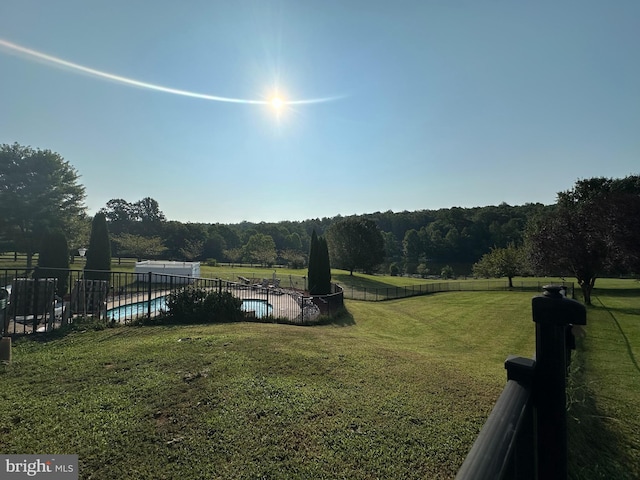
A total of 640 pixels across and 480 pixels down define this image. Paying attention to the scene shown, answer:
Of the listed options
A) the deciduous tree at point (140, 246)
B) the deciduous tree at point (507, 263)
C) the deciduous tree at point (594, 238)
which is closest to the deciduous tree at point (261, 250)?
the deciduous tree at point (140, 246)

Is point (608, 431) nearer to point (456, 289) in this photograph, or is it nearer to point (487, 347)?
point (487, 347)

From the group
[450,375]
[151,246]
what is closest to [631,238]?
[450,375]

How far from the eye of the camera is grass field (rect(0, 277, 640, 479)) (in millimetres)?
2869

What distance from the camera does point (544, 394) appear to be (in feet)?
4.83

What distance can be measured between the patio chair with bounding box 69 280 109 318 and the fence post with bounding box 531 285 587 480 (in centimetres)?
962

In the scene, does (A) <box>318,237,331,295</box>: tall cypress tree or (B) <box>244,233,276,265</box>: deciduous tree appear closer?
(A) <box>318,237,331,295</box>: tall cypress tree

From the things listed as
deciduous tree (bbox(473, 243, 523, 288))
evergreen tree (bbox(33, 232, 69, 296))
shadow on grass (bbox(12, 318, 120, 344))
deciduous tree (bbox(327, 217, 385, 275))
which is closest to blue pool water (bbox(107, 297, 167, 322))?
shadow on grass (bbox(12, 318, 120, 344))

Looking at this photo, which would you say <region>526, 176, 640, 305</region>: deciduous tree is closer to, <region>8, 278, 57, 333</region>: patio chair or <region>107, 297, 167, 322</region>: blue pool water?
<region>107, 297, 167, 322</region>: blue pool water

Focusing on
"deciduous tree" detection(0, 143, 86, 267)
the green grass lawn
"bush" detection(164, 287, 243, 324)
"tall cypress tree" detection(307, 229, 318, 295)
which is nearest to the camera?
the green grass lawn

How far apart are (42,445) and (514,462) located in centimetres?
384

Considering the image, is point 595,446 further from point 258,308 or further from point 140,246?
point 140,246

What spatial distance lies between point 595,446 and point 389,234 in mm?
82875

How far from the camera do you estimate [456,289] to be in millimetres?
31359


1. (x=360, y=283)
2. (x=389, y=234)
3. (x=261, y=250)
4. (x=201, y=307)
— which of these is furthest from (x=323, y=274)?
(x=389, y=234)
